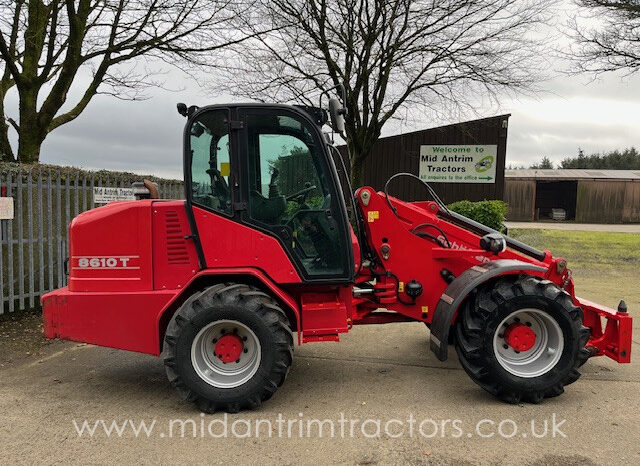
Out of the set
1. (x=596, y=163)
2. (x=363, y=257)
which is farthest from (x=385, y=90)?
(x=596, y=163)

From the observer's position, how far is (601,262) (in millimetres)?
11672

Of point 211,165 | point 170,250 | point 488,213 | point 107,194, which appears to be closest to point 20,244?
point 107,194

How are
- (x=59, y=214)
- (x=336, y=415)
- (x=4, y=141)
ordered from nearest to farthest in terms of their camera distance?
(x=336, y=415) < (x=59, y=214) < (x=4, y=141)

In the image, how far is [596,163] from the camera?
190 ft

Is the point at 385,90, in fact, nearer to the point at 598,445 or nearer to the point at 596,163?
the point at 598,445

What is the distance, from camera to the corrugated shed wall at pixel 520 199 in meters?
30.0

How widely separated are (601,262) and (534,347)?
9.16m

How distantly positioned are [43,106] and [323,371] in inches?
281

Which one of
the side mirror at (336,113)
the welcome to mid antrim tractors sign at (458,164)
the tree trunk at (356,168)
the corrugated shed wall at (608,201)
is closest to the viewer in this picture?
the side mirror at (336,113)

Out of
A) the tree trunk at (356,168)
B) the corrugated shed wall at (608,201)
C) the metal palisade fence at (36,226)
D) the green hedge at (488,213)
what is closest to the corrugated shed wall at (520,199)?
the corrugated shed wall at (608,201)

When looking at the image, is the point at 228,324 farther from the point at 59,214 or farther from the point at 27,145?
the point at 27,145

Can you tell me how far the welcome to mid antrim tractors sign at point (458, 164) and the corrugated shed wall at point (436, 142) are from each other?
0.16 metres

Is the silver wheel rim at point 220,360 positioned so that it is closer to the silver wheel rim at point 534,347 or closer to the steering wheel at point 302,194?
the steering wheel at point 302,194

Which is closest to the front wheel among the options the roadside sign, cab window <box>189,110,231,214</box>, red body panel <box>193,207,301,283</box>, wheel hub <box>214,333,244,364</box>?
red body panel <box>193,207,301,283</box>
